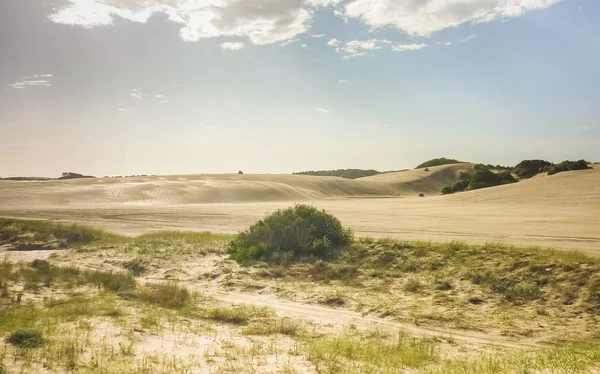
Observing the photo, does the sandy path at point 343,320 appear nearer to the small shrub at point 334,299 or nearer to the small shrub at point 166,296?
the small shrub at point 334,299

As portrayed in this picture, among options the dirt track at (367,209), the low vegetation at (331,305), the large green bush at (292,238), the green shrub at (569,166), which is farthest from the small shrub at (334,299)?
the green shrub at (569,166)

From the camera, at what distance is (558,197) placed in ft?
107

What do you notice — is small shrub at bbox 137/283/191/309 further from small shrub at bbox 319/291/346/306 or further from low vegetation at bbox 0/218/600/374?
small shrub at bbox 319/291/346/306

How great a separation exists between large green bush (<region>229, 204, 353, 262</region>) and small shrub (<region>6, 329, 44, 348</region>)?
8.68 metres

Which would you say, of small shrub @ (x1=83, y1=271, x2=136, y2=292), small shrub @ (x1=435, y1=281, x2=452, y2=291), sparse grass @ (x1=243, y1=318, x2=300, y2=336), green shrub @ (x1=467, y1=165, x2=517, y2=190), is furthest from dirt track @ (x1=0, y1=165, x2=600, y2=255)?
small shrub @ (x1=83, y1=271, x2=136, y2=292)

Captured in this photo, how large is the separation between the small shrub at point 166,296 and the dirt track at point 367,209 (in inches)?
375

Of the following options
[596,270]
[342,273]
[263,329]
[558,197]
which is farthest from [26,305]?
[558,197]

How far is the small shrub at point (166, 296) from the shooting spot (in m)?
10.6

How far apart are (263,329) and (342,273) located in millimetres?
5328

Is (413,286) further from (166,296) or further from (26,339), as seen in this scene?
(26,339)

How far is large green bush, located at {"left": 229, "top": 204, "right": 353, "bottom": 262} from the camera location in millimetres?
15812

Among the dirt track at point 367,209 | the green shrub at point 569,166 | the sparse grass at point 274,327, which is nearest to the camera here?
the sparse grass at point 274,327

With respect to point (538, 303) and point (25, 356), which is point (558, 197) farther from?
point (25, 356)

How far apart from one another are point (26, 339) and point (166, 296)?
413 cm
